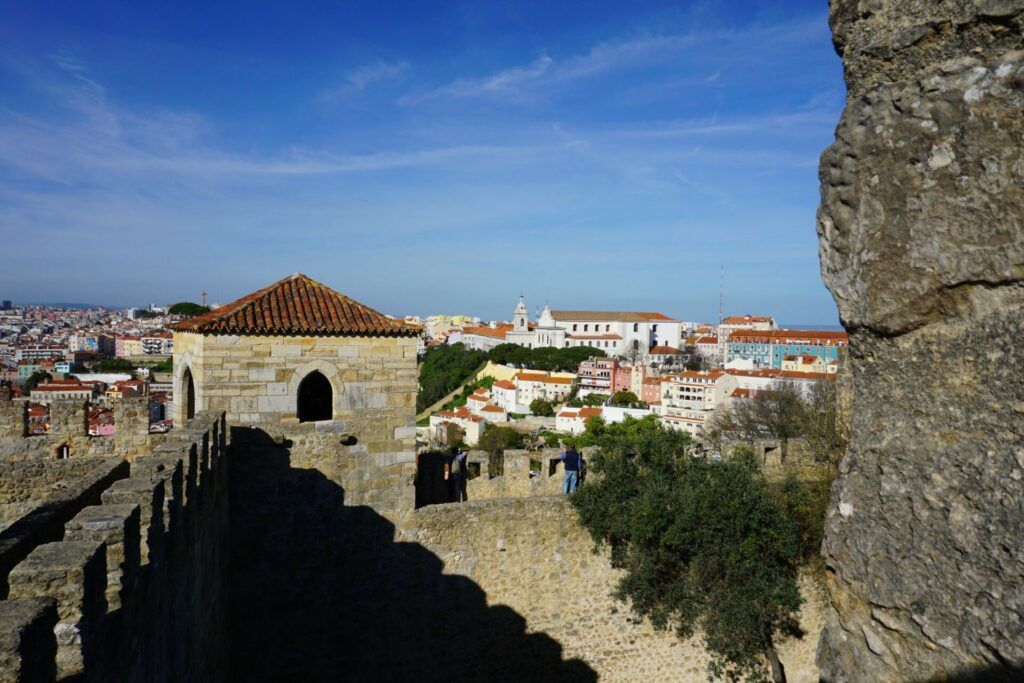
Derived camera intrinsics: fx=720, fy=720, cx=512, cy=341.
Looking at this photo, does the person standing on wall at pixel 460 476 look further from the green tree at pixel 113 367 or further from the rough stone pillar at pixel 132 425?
the green tree at pixel 113 367

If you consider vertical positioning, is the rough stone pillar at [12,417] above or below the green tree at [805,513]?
above

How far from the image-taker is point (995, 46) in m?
1.94

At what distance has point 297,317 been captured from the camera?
28.9 feet

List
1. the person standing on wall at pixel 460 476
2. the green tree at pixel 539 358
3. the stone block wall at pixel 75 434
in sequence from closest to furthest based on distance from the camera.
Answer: the stone block wall at pixel 75 434, the person standing on wall at pixel 460 476, the green tree at pixel 539 358

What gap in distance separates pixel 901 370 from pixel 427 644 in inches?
330

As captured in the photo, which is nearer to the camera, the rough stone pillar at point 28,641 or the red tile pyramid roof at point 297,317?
the rough stone pillar at point 28,641

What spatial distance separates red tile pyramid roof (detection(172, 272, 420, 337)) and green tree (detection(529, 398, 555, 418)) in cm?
7126

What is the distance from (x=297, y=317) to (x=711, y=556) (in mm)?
6317

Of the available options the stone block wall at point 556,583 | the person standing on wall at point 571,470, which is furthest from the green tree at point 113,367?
the stone block wall at point 556,583

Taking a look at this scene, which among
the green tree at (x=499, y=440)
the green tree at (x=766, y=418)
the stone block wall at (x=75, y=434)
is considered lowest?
the green tree at (x=499, y=440)

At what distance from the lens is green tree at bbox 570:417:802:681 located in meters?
9.73

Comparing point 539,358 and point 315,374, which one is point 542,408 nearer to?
point 539,358

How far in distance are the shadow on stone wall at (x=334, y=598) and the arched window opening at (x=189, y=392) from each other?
4.00 ft

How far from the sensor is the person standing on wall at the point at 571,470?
36.4ft
